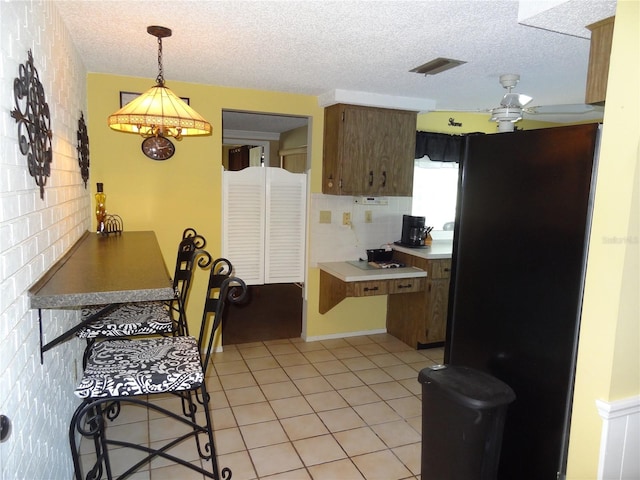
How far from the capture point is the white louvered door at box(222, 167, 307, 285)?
3.79m

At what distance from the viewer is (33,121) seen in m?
1.46

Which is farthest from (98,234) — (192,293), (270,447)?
(270,447)

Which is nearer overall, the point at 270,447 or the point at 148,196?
the point at 270,447

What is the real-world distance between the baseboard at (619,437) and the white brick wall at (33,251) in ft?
5.65

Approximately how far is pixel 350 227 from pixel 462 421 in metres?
2.64

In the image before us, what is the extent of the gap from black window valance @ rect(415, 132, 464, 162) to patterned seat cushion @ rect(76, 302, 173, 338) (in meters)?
2.98

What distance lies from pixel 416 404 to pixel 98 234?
2489mm

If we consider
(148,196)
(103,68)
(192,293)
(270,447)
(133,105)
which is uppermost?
(103,68)

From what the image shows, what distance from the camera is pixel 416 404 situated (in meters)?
3.01

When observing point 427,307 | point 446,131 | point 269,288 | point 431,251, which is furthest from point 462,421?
point 269,288

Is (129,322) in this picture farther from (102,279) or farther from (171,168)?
(171,168)

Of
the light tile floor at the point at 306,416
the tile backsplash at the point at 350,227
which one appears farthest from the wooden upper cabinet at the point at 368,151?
the light tile floor at the point at 306,416

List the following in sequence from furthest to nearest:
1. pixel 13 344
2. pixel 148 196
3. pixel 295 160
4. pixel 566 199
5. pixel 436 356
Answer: pixel 295 160, pixel 436 356, pixel 148 196, pixel 566 199, pixel 13 344

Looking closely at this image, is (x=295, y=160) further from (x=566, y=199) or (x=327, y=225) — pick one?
(x=566, y=199)
